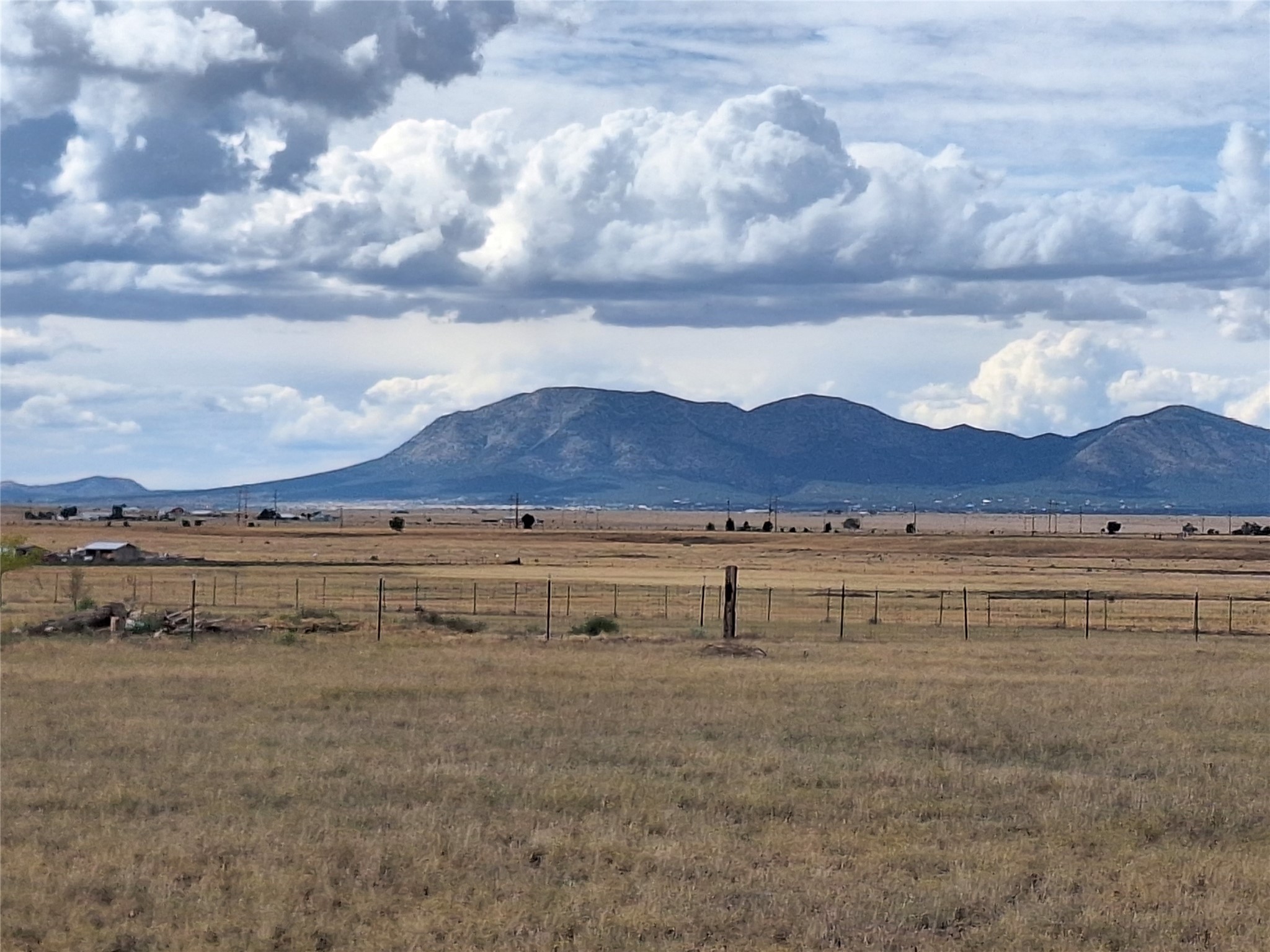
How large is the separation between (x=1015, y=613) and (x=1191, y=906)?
4992cm

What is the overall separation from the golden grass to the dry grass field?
0.06 meters

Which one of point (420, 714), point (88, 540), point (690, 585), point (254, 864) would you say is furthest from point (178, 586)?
point (88, 540)

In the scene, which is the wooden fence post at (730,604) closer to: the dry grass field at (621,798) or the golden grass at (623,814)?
the dry grass field at (621,798)

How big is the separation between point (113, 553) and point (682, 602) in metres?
52.2

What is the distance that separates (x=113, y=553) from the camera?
342 feet

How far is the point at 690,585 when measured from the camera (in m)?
82.3

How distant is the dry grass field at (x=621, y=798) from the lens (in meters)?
13.2

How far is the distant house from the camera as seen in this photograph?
101 meters

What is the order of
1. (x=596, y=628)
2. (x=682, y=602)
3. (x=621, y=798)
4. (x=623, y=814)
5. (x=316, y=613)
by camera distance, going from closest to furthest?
(x=623, y=814), (x=621, y=798), (x=596, y=628), (x=316, y=613), (x=682, y=602)

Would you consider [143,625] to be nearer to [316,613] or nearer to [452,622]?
[316,613]

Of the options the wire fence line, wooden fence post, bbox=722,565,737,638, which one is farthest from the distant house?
wooden fence post, bbox=722,565,737,638

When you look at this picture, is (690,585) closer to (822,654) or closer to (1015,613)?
(1015,613)

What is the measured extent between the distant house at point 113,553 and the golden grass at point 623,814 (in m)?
72.8

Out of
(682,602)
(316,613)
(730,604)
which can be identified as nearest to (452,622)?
(316,613)
